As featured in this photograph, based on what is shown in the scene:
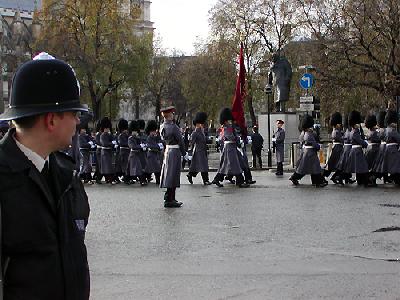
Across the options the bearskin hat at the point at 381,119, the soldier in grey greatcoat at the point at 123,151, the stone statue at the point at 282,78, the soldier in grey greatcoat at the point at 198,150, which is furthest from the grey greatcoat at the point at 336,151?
the stone statue at the point at 282,78

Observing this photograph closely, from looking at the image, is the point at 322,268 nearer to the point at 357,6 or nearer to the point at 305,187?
the point at 305,187

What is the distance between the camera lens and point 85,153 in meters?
21.6

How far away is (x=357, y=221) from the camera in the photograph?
37.4 ft

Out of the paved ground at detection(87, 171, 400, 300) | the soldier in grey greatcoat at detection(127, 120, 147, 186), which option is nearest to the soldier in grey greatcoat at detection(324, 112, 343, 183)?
the paved ground at detection(87, 171, 400, 300)

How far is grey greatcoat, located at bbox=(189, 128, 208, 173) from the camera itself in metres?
19.5

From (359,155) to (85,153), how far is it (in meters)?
8.49

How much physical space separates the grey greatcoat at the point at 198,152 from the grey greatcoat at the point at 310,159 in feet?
9.38

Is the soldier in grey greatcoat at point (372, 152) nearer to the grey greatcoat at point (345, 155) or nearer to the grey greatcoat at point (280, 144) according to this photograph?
the grey greatcoat at point (345, 155)

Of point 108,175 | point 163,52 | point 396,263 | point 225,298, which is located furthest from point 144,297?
point 163,52

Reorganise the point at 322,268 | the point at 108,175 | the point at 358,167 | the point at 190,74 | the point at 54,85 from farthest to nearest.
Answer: the point at 190,74
the point at 108,175
the point at 358,167
the point at 322,268
the point at 54,85

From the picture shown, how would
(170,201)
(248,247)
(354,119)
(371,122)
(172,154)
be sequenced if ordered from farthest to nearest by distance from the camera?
(371,122), (354,119), (170,201), (172,154), (248,247)

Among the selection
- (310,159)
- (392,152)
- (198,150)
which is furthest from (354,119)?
(198,150)

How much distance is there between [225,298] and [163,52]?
65.2 metres

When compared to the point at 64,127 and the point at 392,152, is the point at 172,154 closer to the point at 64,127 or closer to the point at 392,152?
the point at 392,152
